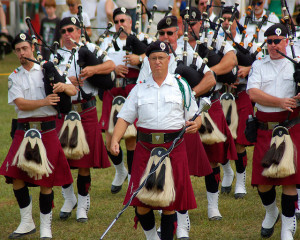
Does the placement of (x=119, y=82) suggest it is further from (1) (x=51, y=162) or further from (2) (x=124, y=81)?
(1) (x=51, y=162)

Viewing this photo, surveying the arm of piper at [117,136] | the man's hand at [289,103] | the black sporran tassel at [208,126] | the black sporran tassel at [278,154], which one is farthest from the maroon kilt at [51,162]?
the man's hand at [289,103]

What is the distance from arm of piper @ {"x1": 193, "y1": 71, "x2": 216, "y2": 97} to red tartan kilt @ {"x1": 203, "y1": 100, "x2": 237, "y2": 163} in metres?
0.84

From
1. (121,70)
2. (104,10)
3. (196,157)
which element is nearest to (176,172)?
(196,157)

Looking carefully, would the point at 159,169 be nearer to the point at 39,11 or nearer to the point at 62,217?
the point at 62,217

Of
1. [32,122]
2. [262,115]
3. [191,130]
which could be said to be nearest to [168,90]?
[191,130]

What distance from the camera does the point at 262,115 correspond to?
6.14 metres

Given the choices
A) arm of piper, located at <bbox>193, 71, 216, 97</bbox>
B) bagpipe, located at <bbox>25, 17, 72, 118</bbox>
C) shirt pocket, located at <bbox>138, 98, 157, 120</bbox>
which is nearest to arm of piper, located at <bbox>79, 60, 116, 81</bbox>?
bagpipe, located at <bbox>25, 17, 72, 118</bbox>

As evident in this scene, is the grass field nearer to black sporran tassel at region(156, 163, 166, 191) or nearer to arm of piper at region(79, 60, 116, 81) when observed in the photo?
black sporran tassel at region(156, 163, 166, 191)

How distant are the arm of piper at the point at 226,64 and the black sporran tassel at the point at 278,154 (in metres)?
1.44

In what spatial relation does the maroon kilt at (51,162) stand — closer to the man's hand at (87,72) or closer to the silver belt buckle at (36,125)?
the silver belt buckle at (36,125)

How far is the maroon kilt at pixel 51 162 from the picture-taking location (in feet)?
20.4

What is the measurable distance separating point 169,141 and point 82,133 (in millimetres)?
1704

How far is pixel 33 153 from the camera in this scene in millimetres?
6086

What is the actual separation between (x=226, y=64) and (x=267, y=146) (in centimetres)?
134
